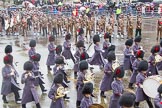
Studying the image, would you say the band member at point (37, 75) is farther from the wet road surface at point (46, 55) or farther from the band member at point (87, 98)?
the band member at point (87, 98)

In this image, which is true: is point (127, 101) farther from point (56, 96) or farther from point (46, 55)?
point (46, 55)

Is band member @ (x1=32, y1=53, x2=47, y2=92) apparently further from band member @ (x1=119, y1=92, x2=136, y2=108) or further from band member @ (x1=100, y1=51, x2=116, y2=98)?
band member @ (x1=119, y1=92, x2=136, y2=108)

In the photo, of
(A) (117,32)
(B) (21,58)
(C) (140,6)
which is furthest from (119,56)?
(C) (140,6)

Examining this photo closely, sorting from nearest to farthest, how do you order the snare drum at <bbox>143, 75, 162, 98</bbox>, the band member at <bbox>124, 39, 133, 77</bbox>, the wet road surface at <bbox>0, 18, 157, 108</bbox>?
the snare drum at <bbox>143, 75, 162, 98</bbox> < the wet road surface at <bbox>0, 18, 157, 108</bbox> < the band member at <bbox>124, 39, 133, 77</bbox>

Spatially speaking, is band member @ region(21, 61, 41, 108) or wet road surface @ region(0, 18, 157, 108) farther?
wet road surface @ region(0, 18, 157, 108)

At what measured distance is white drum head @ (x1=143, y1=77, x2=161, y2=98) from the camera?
32.3ft

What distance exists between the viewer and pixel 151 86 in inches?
394

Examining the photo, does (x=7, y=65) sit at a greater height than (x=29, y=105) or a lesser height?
greater

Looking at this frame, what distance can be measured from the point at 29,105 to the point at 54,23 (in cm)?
1435

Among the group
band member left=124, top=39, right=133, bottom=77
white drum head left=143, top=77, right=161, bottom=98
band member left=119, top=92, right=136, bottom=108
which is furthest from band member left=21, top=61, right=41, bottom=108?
band member left=124, top=39, right=133, bottom=77

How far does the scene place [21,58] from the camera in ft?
62.7

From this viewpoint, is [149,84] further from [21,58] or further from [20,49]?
[20,49]

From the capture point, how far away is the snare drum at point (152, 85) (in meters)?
9.84

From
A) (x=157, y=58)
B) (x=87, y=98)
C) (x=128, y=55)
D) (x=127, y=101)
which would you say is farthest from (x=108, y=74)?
(x=127, y=101)
